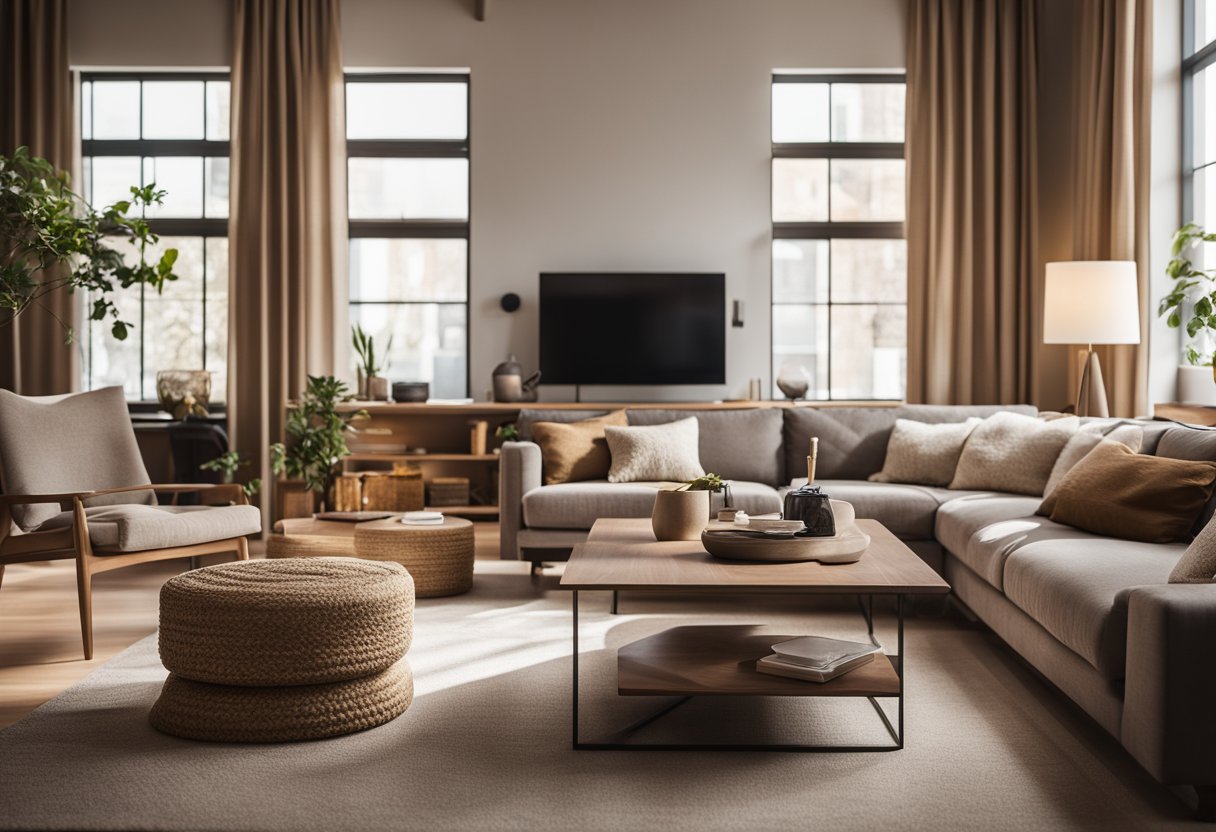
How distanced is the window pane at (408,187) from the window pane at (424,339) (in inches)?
23.4

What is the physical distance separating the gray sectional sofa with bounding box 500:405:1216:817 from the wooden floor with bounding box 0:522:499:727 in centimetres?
113

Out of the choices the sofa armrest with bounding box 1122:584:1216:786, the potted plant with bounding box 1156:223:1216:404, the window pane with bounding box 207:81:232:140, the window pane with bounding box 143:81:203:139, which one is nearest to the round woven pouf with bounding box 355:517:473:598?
the sofa armrest with bounding box 1122:584:1216:786

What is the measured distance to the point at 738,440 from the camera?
4941mm

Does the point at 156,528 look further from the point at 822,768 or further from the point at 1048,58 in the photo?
the point at 1048,58

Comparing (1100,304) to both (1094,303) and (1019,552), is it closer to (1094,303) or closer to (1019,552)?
(1094,303)

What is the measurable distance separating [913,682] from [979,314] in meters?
3.74

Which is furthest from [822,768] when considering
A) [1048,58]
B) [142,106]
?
[142,106]

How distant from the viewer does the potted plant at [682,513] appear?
10.1 ft

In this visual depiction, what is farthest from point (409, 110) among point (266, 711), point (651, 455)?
point (266, 711)

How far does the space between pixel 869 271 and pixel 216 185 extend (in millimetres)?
4164

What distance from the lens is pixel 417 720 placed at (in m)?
2.65

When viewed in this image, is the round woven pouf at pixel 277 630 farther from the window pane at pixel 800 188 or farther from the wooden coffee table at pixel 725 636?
the window pane at pixel 800 188

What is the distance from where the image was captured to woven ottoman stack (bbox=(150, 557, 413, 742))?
2461mm

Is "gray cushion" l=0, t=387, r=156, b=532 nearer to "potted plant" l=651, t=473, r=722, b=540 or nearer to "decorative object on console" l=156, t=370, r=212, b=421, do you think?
"decorative object on console" l=156, t=370, r=212, b=421
